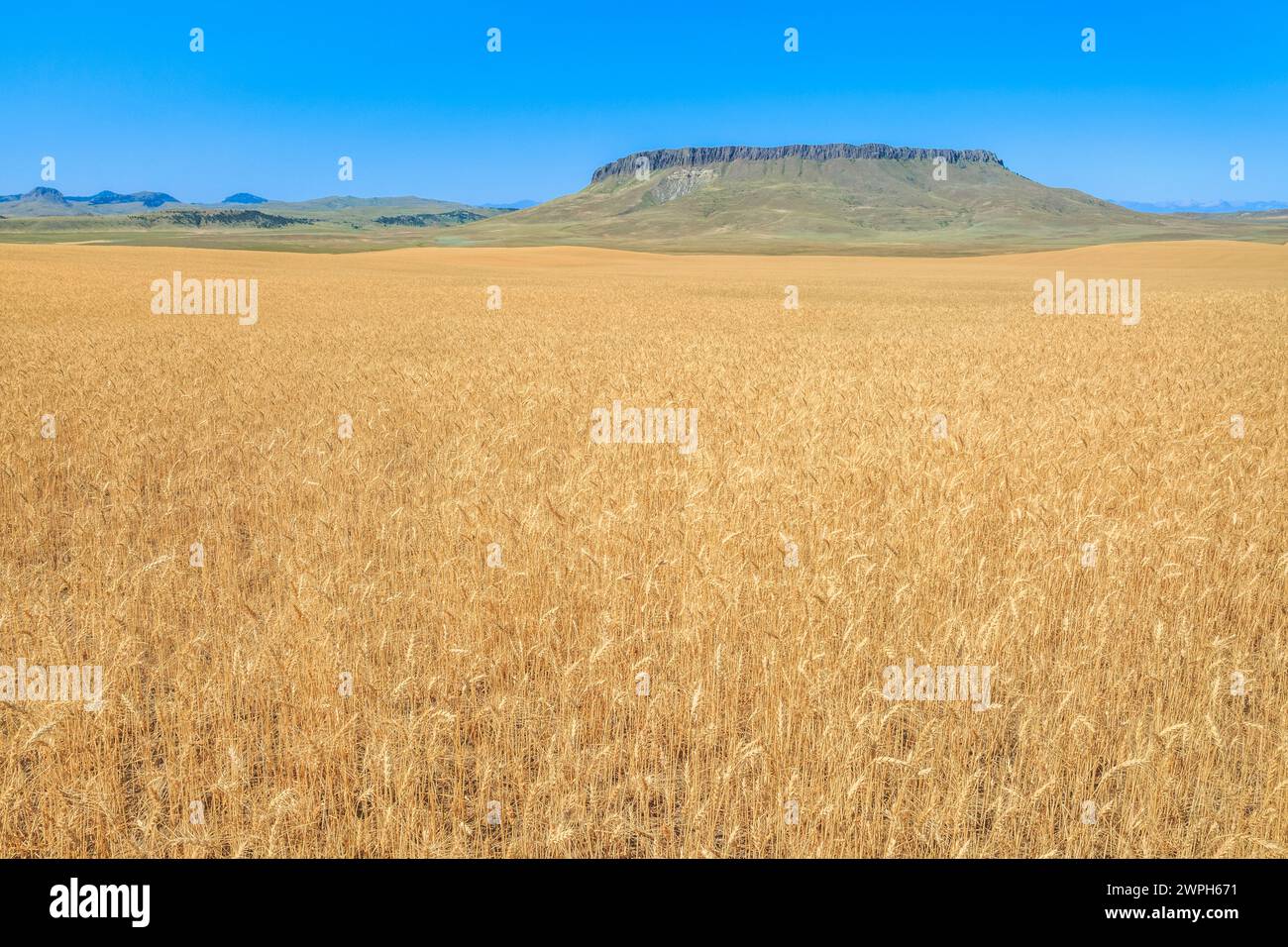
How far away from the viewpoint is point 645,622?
15.1 ft

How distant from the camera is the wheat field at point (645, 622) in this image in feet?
10.4

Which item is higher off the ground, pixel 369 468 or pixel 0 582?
pixel 369 468

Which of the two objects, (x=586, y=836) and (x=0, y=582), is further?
(x=0, y=582)

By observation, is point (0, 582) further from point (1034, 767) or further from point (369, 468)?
point (1034, 767)

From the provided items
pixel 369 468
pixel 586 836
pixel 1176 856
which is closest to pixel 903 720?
pixel 1176 856

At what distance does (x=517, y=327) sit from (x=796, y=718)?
19232 millimetres

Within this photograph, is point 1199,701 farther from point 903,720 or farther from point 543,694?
point 543,694

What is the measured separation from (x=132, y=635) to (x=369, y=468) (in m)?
3.92

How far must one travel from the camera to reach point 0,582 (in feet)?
17.9

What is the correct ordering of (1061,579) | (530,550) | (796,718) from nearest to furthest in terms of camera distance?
(796,718) → (1061,579) → (530,550)

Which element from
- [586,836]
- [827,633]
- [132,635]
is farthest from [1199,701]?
[132,635]

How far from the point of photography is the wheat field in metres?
3.18

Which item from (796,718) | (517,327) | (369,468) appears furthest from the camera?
(517,327)

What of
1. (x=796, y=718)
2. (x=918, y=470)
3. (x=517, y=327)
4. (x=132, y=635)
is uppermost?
(x=517, y=327)
